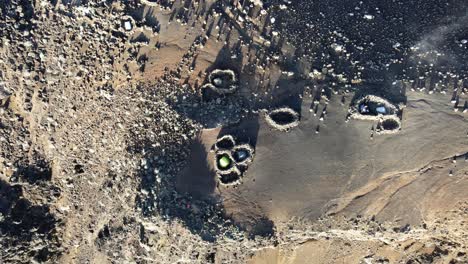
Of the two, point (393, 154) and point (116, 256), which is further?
point (116, 256)

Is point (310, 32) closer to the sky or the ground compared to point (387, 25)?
closer to the ground

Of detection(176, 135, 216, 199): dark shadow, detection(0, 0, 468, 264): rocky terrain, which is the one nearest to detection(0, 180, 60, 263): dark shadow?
detection(0, 0, 468, 264): rocky terrain

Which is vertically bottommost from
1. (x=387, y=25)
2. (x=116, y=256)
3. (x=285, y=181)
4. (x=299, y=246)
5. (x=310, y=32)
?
(x=116, y=256)

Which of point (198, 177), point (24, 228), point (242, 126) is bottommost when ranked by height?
point (24, 228)

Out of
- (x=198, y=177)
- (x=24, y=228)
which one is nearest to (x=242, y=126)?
(x=198, y=177)

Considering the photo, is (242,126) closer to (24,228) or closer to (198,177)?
(198,177)

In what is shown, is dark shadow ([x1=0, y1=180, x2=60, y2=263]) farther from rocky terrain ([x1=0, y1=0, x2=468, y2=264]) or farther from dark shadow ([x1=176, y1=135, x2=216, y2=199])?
dark shadow ([x1=176, y1=135, x2=216, y2=199])

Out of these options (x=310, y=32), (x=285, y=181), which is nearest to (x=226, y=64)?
(x=310, y=32)

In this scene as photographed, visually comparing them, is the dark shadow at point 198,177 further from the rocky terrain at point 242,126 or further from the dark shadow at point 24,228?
the dark shadow at point 24,228

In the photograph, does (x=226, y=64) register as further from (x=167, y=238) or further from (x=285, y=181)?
(x=167, y=238)
